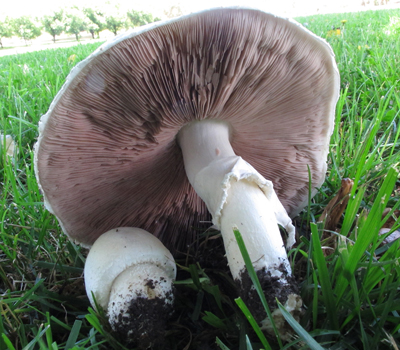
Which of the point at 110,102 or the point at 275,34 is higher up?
the point at 275,34

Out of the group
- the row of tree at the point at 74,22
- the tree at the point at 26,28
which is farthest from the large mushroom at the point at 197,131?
the tree at the point at 26,28

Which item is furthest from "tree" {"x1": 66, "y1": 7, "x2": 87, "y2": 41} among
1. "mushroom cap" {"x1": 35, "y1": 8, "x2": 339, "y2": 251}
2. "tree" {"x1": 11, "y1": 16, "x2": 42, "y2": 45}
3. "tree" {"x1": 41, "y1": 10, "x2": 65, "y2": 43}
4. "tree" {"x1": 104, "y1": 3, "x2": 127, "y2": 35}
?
"mushroom cap" {"x1": 35, "y1": 8, "x2": 339, "y2": 251}

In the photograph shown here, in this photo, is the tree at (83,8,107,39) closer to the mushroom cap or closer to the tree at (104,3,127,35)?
the tree at (104,3,127,35)

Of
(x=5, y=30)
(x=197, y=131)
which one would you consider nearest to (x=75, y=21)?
(x=5, y=30)

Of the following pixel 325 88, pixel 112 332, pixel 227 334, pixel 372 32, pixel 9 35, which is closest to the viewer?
pixel 227 334

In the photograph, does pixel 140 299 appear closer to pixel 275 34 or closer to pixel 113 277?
pixel 113 277

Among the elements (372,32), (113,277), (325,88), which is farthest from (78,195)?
(372,32)
